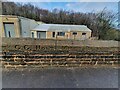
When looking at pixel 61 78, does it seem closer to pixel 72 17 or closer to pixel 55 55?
pixel 55 55

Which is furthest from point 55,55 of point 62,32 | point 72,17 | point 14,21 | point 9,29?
point 72,17

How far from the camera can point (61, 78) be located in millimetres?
3693

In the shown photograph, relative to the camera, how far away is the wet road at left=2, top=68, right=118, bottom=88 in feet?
10.9

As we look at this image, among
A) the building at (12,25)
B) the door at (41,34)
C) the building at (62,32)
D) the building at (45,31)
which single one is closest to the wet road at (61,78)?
the building at (12,25)

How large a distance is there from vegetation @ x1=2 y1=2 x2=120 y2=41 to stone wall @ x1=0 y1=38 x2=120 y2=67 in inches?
446

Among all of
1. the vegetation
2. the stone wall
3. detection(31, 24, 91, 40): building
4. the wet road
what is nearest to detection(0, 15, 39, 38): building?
detection(31, 24, 91, 40): building

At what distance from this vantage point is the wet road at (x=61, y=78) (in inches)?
130

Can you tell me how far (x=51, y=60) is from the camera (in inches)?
172

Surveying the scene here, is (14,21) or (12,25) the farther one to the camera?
(12,25)

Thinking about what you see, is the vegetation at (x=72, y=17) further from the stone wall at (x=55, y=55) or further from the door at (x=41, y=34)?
the stone wall at (x=55, y=55)

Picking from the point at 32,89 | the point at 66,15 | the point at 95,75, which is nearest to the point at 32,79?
the point at 32,89

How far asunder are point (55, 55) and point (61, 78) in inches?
34.8

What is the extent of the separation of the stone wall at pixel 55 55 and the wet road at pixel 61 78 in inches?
8.7

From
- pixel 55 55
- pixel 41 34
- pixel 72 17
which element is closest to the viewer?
pixel 55 55
